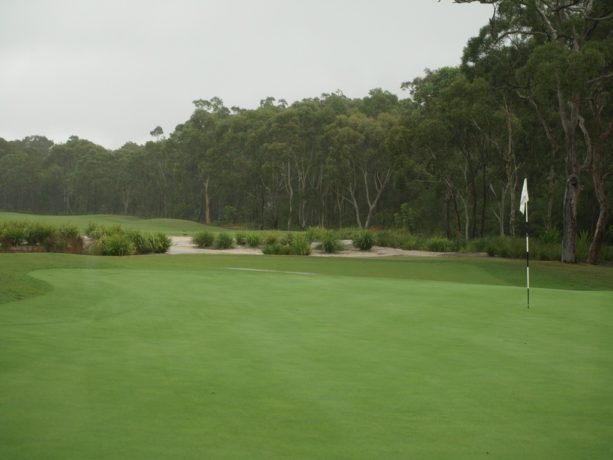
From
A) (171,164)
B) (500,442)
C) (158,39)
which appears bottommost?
(500,442)

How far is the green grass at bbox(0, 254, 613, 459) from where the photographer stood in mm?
4605

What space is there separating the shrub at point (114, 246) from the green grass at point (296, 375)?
16.3 meters

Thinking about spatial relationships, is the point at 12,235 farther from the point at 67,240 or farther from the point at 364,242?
the point at 364,242

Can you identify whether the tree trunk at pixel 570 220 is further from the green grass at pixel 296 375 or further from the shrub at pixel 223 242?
the shrub at pixel 223 242

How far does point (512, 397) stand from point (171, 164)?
285 ft

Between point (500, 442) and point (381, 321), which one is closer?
point (500, 442)

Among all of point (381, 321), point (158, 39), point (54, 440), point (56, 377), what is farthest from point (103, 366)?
point (158, 39)

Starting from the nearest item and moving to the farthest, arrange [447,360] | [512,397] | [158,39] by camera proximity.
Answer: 1. [512,397]
2. [447,360]
3. [158,39]

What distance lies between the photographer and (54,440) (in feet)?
14.6

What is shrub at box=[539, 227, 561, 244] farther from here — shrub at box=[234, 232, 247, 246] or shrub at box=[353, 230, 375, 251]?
shrub at box=[234, 232, 247, 246]

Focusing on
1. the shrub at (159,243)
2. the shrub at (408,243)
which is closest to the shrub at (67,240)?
the shrub at (159,243)

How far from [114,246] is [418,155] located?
86.6 feet

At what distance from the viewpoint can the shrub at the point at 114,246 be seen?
1117 inches

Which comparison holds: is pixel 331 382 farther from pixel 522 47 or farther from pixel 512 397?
pixel 522 47
